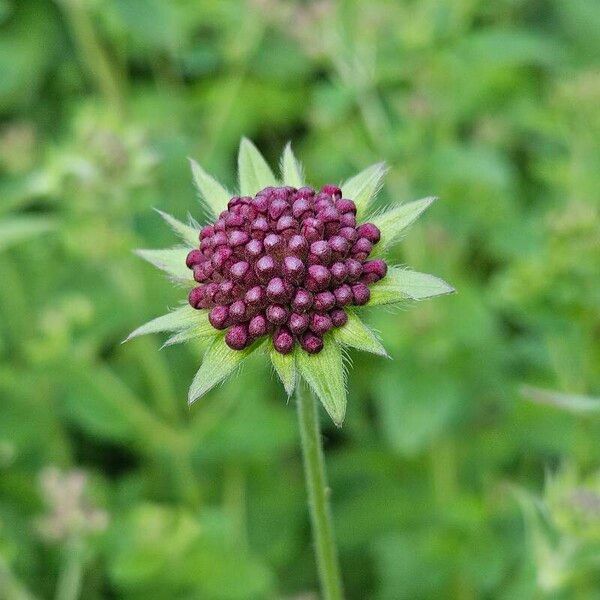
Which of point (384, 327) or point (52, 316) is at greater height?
point (52, 316)

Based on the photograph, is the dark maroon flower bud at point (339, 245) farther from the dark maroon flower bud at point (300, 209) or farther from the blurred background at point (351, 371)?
the blurred background at point (351, 371)

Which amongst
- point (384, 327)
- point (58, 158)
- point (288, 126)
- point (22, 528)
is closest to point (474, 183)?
point (384, 327)

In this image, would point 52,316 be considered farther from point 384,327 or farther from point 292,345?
point 292,345

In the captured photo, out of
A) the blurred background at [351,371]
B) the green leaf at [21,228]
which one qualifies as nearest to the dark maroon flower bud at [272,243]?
the blurred background at [351,371]

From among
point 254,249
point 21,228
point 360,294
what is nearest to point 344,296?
point 360,294

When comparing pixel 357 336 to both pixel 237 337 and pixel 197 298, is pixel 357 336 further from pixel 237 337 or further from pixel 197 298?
pixel 197 298
